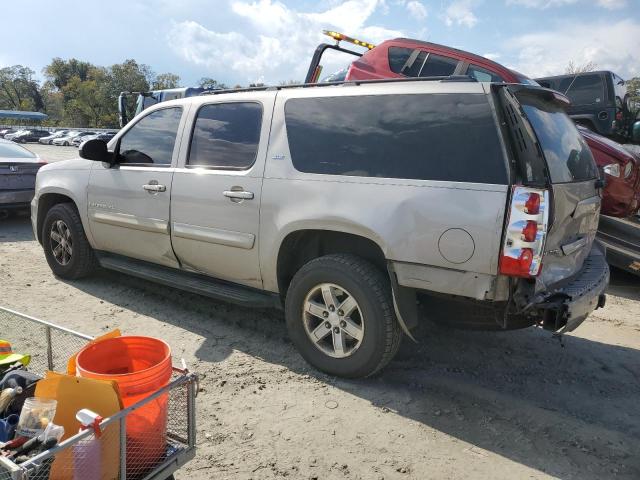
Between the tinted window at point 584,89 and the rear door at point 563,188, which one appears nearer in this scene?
the rear door at point 563,188

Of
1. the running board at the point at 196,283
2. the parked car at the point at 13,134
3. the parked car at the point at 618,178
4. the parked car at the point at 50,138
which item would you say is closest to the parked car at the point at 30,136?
the parked car at the point at 13,134

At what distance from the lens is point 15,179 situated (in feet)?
27.0

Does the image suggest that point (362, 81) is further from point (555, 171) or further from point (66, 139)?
point (66, 139)

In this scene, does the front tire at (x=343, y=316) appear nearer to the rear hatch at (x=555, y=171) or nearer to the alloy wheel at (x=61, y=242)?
the rear hatch at (x=555, y=171)

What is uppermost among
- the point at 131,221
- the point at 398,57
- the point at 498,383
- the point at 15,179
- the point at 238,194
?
the point at 398,57

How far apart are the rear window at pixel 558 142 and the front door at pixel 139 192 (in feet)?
9.23

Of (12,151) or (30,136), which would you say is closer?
(12,151)

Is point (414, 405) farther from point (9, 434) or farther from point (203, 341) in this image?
point (9, 434)

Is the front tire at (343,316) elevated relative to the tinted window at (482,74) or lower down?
lower down

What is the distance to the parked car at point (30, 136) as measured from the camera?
51469 mm

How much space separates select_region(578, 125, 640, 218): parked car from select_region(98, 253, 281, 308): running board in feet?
15.3

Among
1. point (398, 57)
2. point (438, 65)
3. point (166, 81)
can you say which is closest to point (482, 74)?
point (438, 65)

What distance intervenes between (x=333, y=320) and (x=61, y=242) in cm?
344

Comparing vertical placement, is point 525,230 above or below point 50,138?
above
